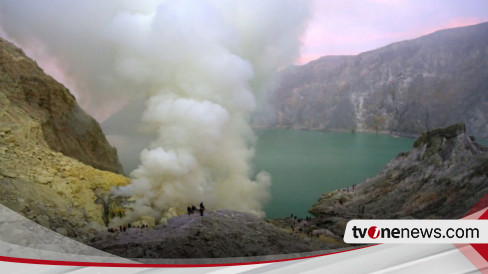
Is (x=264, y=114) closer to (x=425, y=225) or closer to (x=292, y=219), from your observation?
(x=292, y=219)

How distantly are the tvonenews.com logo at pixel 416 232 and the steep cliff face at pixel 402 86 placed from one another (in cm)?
155

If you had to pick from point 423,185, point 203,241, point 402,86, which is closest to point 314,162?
point 423,185

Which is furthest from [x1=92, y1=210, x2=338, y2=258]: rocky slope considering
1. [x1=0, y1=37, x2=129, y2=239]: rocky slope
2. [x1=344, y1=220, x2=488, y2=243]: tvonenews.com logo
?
[x1=344, y1=220, x2=488, y2=243]: tvonenews.com logo

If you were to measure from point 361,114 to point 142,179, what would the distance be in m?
4.17

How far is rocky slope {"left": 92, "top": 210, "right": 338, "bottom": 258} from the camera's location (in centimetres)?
195

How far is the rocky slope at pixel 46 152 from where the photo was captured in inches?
87.6

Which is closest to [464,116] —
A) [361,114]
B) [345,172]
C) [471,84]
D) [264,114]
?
[471,84]

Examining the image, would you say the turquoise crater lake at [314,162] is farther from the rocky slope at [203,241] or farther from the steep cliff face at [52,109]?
the steep cliff face at [52,109]

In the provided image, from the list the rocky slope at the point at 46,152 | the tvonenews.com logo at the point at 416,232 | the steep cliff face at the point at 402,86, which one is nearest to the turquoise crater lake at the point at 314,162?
the steep cliff face at the point at 402,86

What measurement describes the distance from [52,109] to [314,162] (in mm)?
4676

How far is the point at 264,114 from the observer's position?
7.23 meters

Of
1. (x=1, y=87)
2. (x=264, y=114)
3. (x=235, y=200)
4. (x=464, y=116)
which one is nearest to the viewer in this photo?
(x=1, y=87)

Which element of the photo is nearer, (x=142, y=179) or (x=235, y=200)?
(x=142, y=179)

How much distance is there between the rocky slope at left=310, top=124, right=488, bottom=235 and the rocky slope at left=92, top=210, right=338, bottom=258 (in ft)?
2.47
